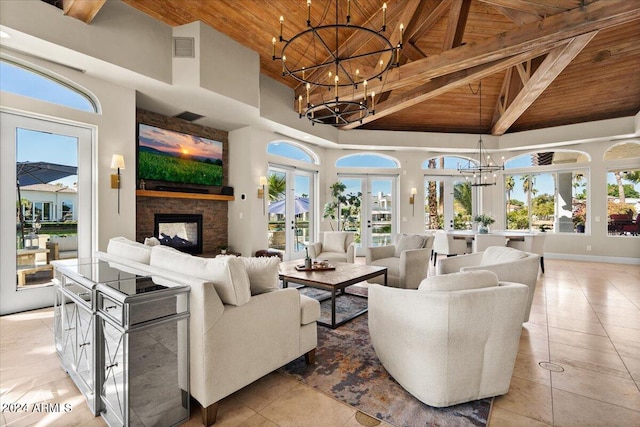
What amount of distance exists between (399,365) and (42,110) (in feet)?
16.5

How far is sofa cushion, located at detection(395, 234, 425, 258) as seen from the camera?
17.1 feet

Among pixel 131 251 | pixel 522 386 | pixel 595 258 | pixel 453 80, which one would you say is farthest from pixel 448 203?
pixel 131 251

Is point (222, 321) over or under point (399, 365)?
over

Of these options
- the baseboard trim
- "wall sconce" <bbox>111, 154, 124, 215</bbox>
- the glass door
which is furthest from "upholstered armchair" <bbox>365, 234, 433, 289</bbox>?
the baseboard trim

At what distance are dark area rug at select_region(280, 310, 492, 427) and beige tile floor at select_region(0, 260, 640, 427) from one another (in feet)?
0.33

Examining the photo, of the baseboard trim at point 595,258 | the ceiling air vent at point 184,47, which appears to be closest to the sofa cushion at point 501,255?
the ceiling air vent at point 184,47

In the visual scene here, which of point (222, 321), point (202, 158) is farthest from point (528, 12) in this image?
point (202, 158)

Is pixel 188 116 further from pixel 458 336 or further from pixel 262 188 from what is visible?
pixel 458 336

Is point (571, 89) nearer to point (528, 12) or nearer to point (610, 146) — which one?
point (610, 146)

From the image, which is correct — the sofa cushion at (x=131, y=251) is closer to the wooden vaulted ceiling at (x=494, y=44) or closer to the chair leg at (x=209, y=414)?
the chair leg at (x=209, y=414)

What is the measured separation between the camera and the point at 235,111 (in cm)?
582

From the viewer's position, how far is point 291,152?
26.6ft

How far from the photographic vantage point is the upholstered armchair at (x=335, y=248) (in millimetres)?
5691

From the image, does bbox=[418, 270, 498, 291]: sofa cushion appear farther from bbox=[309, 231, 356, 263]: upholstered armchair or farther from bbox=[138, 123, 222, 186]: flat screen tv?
bbox=[138, 123, 222, 186]: flat screen tv
